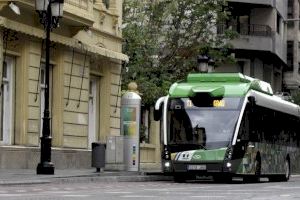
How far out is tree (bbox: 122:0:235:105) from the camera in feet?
149

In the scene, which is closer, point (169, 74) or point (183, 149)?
point (183, 149)

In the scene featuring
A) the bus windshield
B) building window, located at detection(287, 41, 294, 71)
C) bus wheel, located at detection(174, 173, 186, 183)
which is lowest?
bus wheel, located at detection(174, 173, 186, 183)

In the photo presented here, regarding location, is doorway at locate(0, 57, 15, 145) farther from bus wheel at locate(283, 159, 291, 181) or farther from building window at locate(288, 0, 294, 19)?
building window at locate(288, 0, 294, 19)

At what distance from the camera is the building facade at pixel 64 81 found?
3073 cm

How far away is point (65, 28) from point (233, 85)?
25.1 ft

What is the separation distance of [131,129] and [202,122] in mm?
5142

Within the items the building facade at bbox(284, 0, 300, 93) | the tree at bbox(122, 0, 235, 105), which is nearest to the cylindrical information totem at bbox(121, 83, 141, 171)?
the tree at bbox(122, 0, 235, 105)

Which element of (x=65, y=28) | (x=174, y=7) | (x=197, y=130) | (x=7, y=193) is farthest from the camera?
(x=174, y=7)

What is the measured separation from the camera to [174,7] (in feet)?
149

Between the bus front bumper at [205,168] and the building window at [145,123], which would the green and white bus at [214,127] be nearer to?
the bus front bumper at [205,168]

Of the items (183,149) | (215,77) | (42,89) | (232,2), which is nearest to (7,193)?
(183,149)

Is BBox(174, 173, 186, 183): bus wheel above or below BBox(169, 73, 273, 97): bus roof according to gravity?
below

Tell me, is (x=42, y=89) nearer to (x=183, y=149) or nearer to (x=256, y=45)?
(x=183, y=149)

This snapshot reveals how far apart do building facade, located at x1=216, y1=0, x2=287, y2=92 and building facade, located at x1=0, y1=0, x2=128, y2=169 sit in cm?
2391
